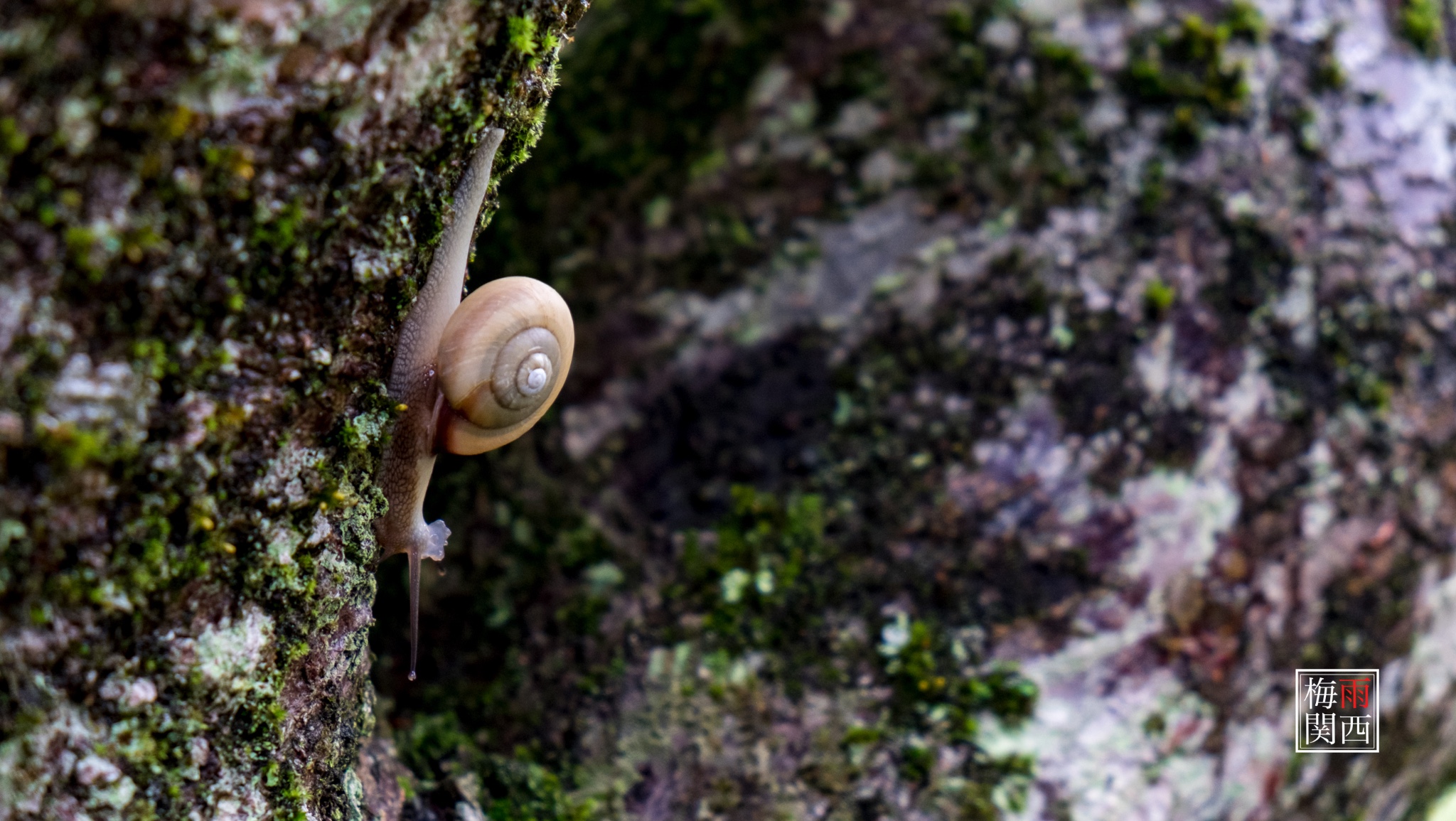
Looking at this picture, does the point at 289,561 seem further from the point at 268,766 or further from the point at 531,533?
the point at 531,533

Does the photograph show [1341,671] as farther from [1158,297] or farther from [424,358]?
[424,358]

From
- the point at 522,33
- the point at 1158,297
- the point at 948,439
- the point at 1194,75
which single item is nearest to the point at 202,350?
the point at 522,33

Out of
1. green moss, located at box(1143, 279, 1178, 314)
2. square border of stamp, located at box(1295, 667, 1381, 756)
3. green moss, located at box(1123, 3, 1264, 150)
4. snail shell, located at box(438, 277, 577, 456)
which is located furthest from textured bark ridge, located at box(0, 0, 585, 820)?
square border of stamp, located at box(1295, 667, 1381, 756)

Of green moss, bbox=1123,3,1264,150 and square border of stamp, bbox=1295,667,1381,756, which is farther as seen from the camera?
green moss, bbox=1123,3,1264,150

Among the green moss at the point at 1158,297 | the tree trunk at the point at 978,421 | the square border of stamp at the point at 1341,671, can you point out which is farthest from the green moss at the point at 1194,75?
the square border of stamp at the point at 1341,671

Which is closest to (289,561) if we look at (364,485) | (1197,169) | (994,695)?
(364,485)

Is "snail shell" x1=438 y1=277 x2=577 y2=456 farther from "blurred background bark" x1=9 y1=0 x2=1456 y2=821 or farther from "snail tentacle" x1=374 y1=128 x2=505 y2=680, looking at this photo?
"blurred background bark" x1=9 y1=0 x2=1456 y2=821
